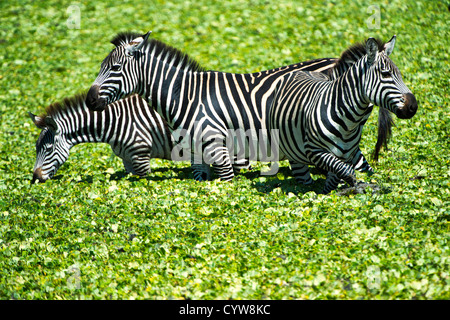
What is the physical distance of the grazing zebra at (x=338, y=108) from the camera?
748cm

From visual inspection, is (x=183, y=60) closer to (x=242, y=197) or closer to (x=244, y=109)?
(x=244, y=109)

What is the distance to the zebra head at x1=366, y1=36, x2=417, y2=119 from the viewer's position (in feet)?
24.1

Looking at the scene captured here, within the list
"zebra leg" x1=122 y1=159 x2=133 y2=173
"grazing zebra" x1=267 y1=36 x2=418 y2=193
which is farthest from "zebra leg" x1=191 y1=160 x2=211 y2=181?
"grazing zebra" x1=267 y1=36 x2=418 y2=193

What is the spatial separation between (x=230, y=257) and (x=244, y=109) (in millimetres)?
3585

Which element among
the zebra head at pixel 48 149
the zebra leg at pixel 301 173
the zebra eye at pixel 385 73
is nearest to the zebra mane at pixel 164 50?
the zebra head at pixel 48 149

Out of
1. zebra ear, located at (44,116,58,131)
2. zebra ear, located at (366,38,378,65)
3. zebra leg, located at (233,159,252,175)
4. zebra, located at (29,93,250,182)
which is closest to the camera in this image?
zebra ear, located at (366,38,378,65)

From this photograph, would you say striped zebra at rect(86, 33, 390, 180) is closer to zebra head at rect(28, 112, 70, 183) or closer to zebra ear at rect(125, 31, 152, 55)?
zebra ear at rect(125, 31, 152, 55)

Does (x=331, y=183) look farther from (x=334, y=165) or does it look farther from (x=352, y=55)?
(x=352, y=55)

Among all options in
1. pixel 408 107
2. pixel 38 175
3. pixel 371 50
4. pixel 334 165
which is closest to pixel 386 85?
pixel 408 107

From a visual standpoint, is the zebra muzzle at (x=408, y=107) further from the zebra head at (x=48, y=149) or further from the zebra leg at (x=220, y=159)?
the zebra head at (x=48, y=149)

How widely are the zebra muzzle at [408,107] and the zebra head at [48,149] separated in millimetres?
6798

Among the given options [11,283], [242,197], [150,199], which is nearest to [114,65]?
[150,199]

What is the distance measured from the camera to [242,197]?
8883 millimetres

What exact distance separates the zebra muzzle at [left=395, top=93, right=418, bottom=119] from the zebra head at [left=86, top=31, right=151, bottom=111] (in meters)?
4.71
